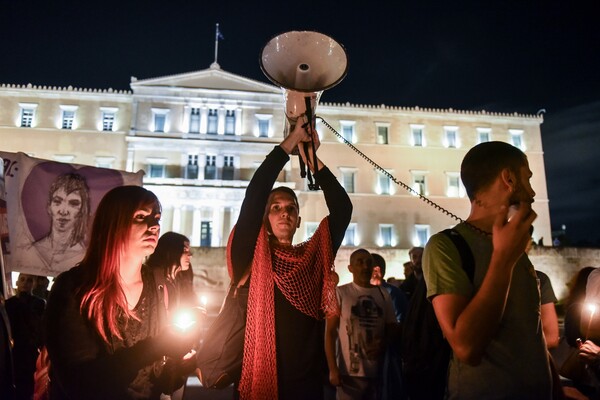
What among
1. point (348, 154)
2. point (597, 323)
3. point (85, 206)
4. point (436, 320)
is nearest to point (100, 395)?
point (436, 320)

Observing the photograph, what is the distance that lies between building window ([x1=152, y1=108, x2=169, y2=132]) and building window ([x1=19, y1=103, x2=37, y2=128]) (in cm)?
875

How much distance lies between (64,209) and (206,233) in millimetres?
25300

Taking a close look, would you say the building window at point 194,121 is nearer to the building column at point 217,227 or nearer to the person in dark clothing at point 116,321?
the building column at point 217,227

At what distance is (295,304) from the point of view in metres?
2.16

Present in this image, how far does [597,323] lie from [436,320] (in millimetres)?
1473

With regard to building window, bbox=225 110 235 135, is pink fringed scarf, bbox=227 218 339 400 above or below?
below

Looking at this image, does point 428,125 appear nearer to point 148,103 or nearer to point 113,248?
point 148,103

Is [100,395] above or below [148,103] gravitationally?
below

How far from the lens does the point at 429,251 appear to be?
172 cm

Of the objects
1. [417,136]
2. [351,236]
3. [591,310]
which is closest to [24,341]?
[591,310]

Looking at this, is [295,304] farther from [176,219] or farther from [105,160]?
[105,160]

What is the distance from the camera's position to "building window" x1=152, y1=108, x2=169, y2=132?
31203 millimetres

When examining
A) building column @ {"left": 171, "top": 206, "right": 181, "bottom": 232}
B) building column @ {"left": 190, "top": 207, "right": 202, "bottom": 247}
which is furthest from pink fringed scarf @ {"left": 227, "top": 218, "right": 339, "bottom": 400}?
building column @ {"left": 190, "top": 207, "right": 202, "bottom": 247}

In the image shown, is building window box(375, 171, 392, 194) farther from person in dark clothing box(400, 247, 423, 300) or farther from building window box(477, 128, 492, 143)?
person in dark clothing box(400, 247, 423, 300)
